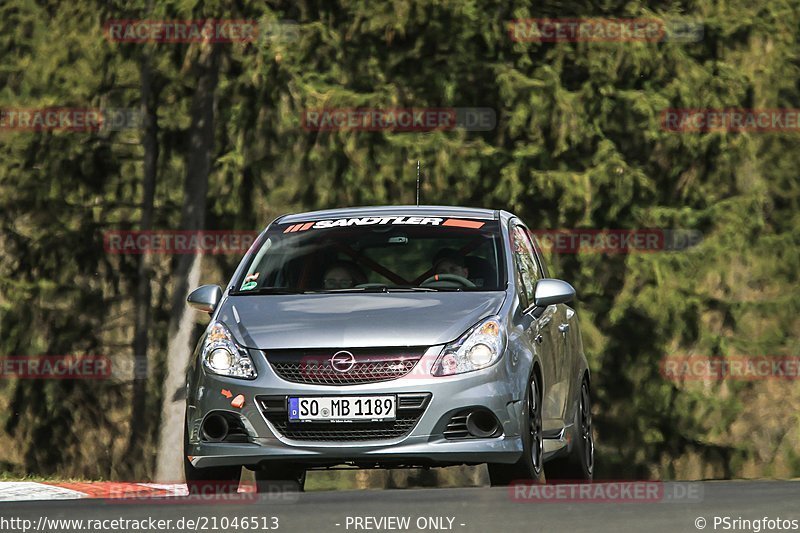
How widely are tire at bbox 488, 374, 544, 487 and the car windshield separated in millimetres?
782

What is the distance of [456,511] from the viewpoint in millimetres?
7430

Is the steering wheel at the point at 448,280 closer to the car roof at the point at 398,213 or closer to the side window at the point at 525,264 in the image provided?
the side window at the point at 525,264

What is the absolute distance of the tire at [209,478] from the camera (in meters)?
9.58

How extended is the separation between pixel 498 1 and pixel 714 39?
144 inches

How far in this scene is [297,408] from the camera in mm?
9273

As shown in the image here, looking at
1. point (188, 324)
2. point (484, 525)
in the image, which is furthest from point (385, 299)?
point (188, 324)

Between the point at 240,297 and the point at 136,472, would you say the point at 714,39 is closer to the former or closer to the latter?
the point at 136,472

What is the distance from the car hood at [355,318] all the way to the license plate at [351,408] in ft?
0.94

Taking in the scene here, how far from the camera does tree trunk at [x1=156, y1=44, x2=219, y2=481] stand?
25234 millimetres

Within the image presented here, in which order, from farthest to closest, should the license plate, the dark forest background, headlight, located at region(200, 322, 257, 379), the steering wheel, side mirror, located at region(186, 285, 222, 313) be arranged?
the dark forest background, the steering wheel, side mirror, located at region(186, 285, 222, 313), headlight, located at region(200, 322, 257, 379), the license plate

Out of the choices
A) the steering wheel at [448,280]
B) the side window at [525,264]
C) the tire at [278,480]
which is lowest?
the tire at [278,480]

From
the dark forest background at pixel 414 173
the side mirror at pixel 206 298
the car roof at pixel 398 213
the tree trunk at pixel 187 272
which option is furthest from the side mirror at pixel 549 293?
the tree trunk at pixel 187 272

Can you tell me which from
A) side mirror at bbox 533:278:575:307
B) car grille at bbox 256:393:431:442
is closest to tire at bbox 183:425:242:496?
car grille at bbox 256:393:431:442

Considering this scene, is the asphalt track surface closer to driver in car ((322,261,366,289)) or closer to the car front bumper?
the car front bumper
